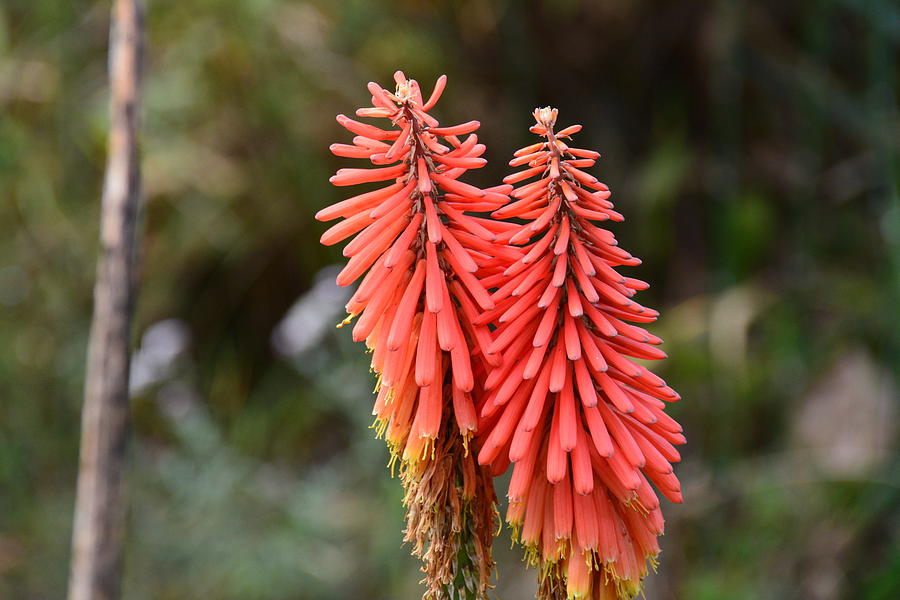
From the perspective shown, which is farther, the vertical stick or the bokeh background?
the bokeh background

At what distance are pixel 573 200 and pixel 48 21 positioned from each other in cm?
400

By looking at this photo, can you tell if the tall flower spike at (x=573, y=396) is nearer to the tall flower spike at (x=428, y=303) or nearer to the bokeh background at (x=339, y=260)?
the tall flower spike at (x=428, y=303)

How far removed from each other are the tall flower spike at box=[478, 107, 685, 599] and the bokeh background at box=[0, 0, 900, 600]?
2099 mm

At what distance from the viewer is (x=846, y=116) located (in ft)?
11.9

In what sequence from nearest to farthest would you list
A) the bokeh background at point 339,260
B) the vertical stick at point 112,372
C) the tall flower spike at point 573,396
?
the tall flower spike at point 573,396
the vertical stick at point 112,372
the bokeh background at point 339,260

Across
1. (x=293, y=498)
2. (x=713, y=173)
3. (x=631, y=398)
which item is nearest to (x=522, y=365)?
(x=631, y=398)

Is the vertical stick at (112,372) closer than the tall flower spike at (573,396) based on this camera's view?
No

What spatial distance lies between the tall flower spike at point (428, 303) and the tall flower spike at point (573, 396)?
0.14 ft

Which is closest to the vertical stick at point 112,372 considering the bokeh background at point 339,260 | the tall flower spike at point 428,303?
the tall flower spike at point 428,303

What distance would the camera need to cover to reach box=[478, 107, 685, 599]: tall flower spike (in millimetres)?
947

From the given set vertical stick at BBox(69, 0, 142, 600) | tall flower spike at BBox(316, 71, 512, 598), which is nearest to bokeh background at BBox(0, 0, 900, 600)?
vertical stick at BBox(69, 0, 142, 600)

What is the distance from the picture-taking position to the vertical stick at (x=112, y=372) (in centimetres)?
172

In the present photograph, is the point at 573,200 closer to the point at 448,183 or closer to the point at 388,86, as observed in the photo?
the point at 448,183

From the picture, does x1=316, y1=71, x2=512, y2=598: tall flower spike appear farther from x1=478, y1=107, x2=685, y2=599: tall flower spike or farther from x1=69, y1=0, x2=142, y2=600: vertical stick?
x1=69, y1=0, x2=142, y2=600: vertical stick
